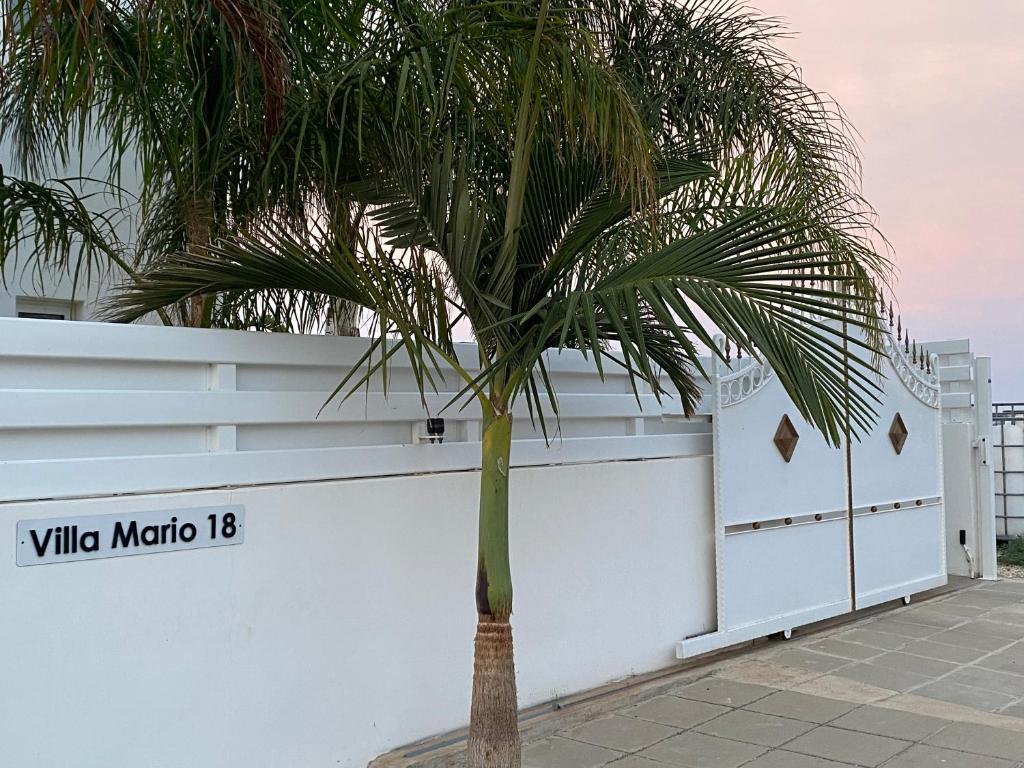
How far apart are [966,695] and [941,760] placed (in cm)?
139

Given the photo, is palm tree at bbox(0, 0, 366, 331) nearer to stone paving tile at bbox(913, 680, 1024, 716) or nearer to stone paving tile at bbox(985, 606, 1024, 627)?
stone paving tile at bbox(913, 680, 1024, 716)

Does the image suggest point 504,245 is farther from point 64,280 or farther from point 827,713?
point 64,280

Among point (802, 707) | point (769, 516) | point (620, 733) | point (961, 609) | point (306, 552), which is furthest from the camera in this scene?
point (961, 609)

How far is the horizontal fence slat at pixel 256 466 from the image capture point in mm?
3873

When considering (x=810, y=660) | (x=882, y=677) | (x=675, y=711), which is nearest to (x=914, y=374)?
(x=810, y=660)

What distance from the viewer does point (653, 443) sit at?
6719mm

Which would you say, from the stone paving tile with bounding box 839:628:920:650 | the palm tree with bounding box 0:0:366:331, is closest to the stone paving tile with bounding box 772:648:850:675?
the stone paving tile with bounding box 839:628:920:650

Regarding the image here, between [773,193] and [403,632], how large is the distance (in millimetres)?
3446

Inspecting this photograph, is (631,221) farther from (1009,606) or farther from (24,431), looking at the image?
(1009,606)

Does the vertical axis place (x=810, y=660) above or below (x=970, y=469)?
below

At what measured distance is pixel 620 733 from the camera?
5.41m

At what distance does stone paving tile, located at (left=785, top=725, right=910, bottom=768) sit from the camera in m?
4.98

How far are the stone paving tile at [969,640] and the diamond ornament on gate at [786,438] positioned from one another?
1788 millimetres

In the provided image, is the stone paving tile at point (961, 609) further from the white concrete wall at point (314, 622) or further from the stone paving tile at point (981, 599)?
the white concrete wall at point (314, 622)
